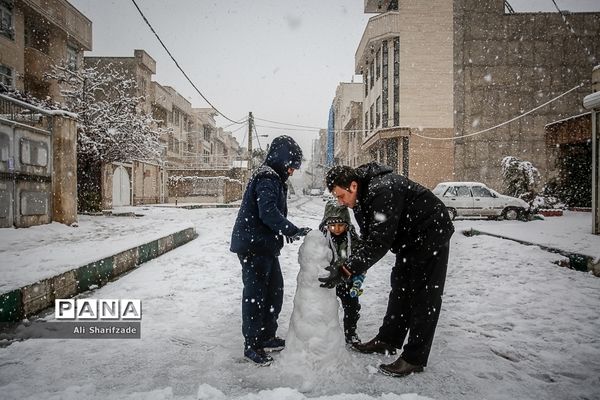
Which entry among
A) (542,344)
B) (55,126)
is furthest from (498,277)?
(55,126)

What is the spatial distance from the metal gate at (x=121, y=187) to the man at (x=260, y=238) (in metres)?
28.2

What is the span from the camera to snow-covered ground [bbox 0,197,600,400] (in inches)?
100

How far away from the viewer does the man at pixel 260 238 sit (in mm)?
2943

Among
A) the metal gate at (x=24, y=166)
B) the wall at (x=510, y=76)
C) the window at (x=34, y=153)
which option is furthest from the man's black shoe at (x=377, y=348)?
the wall at (x=510, y=76)

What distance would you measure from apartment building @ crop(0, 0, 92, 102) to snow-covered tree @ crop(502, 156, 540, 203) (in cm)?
2314

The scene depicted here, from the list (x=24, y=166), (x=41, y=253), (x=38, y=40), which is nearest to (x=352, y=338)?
(x=41, y=253)

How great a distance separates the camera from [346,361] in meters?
2.82

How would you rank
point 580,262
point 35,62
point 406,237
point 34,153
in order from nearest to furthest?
1. point 406,237
2. point 580,262
3. point 34,153
4. point 35,62

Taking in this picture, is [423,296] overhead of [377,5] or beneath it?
beneath

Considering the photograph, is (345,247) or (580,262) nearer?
(345,247)

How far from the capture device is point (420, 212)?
2.87 m

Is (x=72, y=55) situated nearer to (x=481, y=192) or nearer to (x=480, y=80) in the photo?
(x=481, y=192)

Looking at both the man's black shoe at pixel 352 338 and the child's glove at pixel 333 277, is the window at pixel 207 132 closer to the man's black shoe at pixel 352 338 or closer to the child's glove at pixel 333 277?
the man's black shoe at pixel 352 338

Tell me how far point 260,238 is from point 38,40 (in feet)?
87.2
